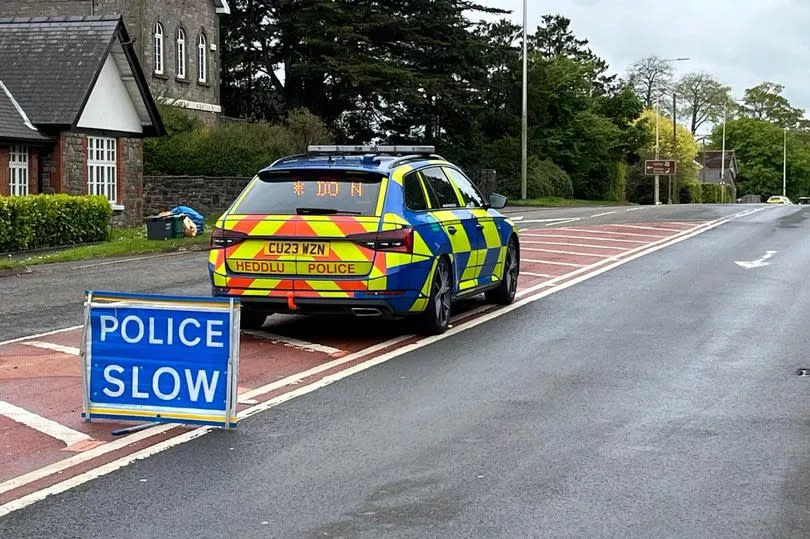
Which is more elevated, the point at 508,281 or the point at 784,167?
the point at 784,167

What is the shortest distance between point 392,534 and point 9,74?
1124 inches

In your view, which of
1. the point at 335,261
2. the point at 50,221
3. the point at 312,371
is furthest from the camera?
the point at 50,221

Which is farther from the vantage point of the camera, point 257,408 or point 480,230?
point 480,230

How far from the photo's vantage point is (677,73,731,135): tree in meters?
123

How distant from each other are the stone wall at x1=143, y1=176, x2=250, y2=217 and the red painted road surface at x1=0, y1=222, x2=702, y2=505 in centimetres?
2082

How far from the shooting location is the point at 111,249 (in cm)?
2470

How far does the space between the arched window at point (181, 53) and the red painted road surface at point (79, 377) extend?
33.9 meters

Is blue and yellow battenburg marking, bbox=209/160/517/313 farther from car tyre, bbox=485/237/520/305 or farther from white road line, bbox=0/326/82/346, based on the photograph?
car tyre, bbox=485/237/520/305

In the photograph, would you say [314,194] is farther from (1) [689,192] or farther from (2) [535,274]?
(1) [689,192]

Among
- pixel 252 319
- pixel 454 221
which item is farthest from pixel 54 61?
pixel 454 221

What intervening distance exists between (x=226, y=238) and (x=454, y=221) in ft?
8.01

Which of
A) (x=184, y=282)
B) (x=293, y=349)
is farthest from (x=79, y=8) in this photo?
(x=293, y=349)

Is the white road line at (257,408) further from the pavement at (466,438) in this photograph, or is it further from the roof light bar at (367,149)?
the roof light bar at (367,149)

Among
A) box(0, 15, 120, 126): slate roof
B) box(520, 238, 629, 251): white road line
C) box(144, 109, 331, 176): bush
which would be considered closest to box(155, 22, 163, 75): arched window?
box(144, 109, 331, 176): bush
